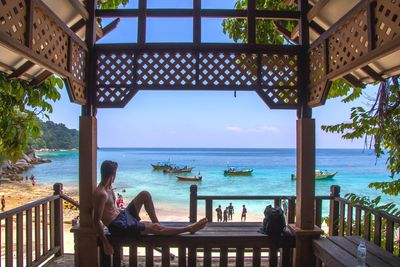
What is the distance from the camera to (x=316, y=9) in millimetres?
3580

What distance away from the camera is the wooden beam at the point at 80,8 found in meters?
3.36

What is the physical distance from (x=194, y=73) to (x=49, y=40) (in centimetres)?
163

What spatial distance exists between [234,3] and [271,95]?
6.45ft

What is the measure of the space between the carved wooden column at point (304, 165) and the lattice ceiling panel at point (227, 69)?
0.58m

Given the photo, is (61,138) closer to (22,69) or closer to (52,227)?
(52,227)

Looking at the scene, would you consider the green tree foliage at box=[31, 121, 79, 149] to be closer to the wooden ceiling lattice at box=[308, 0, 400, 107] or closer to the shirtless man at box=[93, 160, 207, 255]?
the shirtless man at box=[93, 160, 207, 255]

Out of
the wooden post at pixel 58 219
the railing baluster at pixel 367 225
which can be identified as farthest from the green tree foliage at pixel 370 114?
the wooden post at pixel 58 219

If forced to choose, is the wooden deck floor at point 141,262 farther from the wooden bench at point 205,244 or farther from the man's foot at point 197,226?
the man's foot at point 197,226

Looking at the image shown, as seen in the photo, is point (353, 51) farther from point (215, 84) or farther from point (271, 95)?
point (215, 84)

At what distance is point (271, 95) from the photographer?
156 inches

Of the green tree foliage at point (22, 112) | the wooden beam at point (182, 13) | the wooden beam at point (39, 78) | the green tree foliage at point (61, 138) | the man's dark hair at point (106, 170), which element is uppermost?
the wooden beam at point (182, 13)

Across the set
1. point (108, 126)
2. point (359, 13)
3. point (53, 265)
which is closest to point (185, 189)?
point (53, 265)

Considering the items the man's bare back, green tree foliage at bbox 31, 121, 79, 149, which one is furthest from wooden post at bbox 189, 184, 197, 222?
green tree foliage at bbox 31, 121, 79, 149

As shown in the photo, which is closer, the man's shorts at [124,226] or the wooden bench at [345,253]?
the wooden bench at [345,253]
